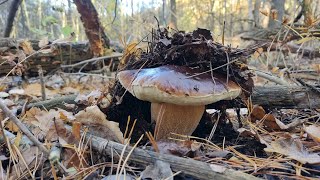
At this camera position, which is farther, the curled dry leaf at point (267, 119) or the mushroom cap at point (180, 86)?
the curled dry leaf at point (267, 119)

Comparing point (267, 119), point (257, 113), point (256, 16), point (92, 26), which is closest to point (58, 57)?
point (92, 26)

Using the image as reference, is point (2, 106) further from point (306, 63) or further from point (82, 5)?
point (306, 63)

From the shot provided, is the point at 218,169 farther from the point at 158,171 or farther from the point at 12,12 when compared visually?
the point at 12,12

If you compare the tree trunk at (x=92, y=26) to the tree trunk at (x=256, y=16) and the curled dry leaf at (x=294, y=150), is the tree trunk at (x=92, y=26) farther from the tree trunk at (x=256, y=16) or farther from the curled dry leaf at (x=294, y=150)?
the curled dry leaf at (x=294, y=150)

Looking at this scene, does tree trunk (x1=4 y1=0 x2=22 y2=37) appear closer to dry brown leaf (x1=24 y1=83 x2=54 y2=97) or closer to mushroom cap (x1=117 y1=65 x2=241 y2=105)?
dry brown leaf (x1=24 y1=83 x2=54 y2=97)

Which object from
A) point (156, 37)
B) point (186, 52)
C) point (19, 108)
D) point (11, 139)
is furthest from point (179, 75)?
point (19, 108)

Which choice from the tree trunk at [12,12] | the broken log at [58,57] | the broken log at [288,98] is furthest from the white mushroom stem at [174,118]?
the tree trunk at [12,12]

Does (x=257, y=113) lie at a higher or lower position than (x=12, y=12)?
lower
